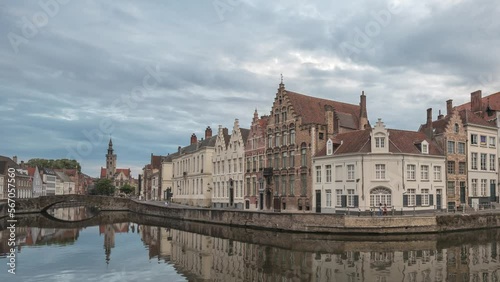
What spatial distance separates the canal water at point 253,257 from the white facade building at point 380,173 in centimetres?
499

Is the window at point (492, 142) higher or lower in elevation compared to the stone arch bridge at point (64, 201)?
higher

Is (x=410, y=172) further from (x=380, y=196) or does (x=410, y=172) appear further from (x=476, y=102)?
(x=476, y=102)

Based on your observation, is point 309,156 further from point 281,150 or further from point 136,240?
point 136,240

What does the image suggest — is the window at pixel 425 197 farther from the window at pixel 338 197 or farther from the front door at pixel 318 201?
the front door at pixel 318 201

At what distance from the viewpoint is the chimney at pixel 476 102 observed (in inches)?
1989

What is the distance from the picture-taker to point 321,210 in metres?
40.9

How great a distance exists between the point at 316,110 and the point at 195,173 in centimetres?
2431

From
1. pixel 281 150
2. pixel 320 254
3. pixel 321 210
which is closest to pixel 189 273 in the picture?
pixel 320 254

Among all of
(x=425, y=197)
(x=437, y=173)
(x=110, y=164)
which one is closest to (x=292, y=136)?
(x=425, y=197)

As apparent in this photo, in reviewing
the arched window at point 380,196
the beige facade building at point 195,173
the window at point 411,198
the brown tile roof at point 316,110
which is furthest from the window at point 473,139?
the beige facade building at point 195,173

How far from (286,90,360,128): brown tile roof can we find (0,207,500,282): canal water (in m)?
13.8

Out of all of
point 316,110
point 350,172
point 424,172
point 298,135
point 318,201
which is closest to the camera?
point 350,172

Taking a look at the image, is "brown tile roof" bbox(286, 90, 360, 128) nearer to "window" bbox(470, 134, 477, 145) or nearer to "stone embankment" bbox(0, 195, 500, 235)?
"window" bbox(470, 134, 477, 145)

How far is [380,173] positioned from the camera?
3722 cm
